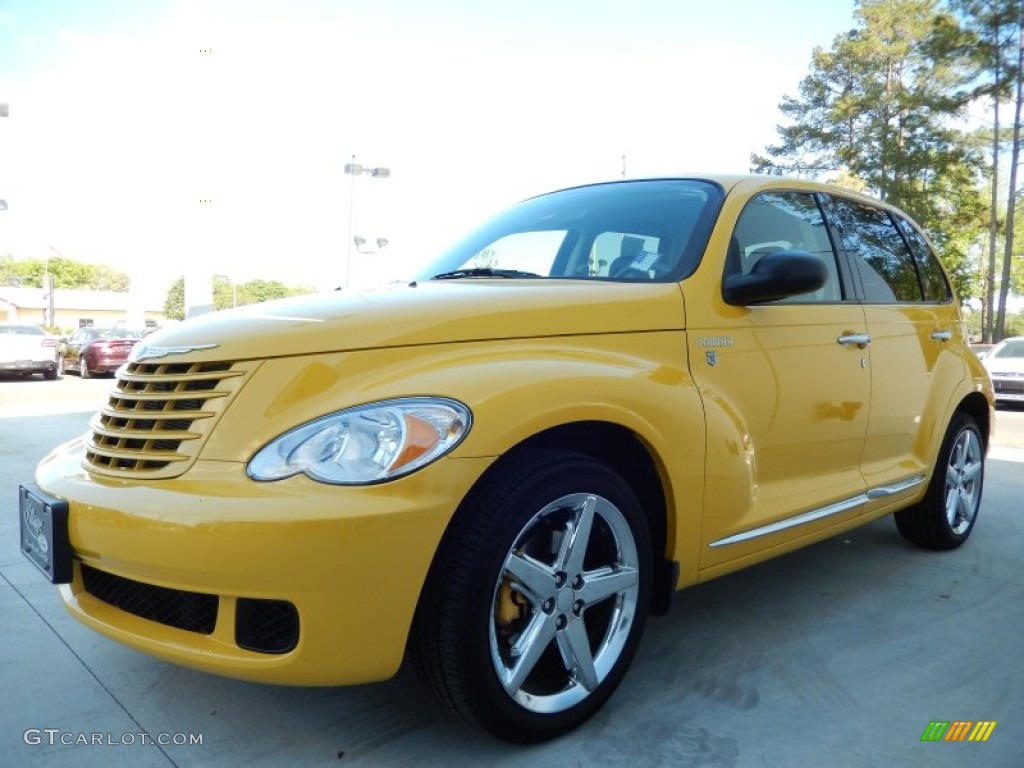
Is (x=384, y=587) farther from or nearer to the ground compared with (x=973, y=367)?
nearer to the ground

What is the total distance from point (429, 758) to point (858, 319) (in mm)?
2313

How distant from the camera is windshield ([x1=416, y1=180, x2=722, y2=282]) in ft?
8.72

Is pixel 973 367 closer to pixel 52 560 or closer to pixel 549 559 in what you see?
pixel 549 559

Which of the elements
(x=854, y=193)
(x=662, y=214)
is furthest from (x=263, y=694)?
(x=854, y=193)

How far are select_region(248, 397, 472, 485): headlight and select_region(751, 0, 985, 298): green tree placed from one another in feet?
89.8

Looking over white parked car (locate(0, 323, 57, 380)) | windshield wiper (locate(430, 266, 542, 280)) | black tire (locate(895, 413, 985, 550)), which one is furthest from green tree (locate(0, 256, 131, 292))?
black tire (locate(895, 413, 985, 550))

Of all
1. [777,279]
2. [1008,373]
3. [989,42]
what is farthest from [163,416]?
[989,42]

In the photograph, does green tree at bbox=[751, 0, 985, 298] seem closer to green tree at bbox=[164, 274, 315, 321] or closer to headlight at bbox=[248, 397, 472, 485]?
headlight at bbox=[248, 397, 472, 485]

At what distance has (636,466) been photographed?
2.28 m

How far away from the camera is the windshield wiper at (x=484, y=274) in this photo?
9.23ft

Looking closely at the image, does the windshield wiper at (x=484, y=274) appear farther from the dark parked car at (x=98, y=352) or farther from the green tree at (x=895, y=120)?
the green tree at (x=895, y=120)

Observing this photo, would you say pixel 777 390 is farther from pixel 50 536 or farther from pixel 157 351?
pixel 50 536

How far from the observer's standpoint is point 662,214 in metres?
2.81

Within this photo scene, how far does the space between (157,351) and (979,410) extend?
396 cm
